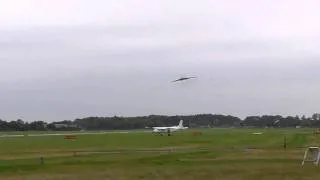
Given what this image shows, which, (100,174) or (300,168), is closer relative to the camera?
(100,174)

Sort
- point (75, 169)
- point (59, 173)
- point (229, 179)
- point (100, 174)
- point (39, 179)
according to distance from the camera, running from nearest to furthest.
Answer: point (229, 179), point (39, 179), point (100, 174), point (59, 173), point (75, 169)

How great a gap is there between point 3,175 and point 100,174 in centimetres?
505

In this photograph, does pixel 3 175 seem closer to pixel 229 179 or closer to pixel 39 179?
pixel 39 179

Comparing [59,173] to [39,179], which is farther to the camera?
[59,173]

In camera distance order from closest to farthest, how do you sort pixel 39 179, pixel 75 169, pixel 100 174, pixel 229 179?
pixel 229 179 < pixel 39 179 < pixel 100 174 < pixel 75 169

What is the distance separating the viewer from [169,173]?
2833 centimetres

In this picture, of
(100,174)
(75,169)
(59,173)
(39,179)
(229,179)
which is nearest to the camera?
(229,179)

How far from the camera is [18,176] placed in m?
29.6

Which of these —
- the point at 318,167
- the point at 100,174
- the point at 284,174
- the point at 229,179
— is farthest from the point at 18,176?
the point at 318,167

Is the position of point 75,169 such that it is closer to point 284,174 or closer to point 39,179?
point 39,179

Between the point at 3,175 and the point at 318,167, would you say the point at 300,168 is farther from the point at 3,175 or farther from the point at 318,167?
the point at 3,175

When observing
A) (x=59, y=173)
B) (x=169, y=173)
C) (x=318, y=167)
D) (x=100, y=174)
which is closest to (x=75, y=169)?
(x=59, y=173)

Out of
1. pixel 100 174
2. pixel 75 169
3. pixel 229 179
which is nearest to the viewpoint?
pixel 229 179

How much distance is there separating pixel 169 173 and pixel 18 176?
7.14 metres
